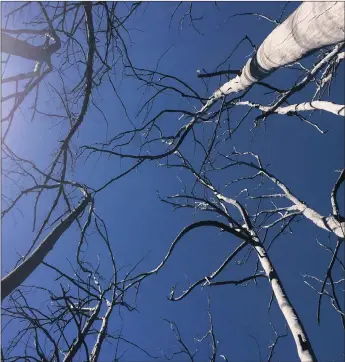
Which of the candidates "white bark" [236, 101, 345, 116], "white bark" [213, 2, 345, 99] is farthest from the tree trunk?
"white bark" [236, 101, 345, 116]

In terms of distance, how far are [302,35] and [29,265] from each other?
6.68 feet

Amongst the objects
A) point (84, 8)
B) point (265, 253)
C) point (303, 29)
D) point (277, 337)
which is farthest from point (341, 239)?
point (84, 8)

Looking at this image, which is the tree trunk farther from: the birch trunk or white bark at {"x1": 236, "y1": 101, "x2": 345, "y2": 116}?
white bark at {"x1": 236, "y1": 101, "x2": 345, "y2": 116}

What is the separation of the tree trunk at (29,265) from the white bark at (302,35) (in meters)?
1.69

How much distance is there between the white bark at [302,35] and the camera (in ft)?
4.79

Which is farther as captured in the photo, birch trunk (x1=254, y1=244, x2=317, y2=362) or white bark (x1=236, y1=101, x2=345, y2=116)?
white bark (x1=236, y1=101, x2=345, y2=116)

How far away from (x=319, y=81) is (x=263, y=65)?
170cm

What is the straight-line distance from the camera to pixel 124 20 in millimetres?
2312

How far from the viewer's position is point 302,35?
168cm

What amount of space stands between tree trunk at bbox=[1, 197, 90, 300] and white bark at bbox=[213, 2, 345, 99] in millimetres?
1690

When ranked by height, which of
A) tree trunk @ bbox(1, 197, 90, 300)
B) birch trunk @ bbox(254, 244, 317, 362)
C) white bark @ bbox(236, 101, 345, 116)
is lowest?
tree trunk @ bbox(1, 197, 90, 300)

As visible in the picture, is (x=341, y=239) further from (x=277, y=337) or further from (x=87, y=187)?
(x=87, y=187)

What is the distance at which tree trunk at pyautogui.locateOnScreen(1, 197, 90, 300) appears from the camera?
2170 mm

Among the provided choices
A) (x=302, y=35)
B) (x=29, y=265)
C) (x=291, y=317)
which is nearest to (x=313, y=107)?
(x=302, y=35)
